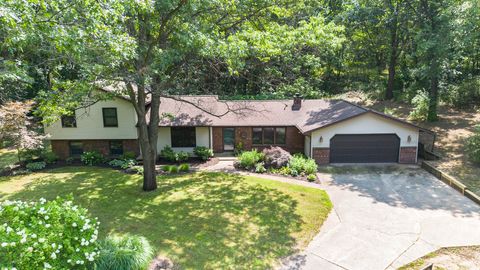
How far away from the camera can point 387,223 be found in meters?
11.7

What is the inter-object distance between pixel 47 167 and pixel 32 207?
47.1ft

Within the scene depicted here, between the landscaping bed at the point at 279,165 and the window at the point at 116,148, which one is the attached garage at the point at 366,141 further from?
the window at the point at 116,148

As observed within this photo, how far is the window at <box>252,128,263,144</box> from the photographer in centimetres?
2162

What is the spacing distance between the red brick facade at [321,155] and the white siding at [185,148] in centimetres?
705

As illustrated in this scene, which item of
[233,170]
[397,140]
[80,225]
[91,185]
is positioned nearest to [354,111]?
[397,140]

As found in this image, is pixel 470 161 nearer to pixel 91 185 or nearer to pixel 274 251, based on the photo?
pixel 274 251

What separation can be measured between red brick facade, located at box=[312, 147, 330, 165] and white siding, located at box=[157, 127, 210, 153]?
7.05m

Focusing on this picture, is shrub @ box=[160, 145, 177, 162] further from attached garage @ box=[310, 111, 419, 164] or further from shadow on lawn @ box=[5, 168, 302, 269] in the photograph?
attached garage @ box=[310, 111, 419, 164]

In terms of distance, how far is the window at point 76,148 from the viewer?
21141 mm

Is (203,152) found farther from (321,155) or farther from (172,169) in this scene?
(321,155)

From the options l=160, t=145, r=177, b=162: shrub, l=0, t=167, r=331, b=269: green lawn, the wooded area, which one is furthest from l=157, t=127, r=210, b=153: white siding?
l=0, t=167, r=331, b=269: green lawn

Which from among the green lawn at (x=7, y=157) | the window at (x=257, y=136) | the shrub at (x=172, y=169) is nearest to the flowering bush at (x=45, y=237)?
the shrub at (x=172, y=169)

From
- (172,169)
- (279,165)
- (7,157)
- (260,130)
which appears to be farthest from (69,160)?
(279,165)

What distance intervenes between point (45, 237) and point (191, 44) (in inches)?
293
